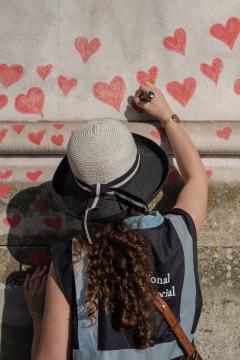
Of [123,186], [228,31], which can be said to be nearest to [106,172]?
[123,186]

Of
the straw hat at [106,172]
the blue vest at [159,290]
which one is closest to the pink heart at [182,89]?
the straw hat at [106,172]

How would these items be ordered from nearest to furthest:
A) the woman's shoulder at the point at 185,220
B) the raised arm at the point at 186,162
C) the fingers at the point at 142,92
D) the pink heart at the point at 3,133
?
1. the woman's shoulder at the point at 185,220
2. the raised arm at the point at 186,162
3. the fingers at the point at 142,92
4. the pink heart at the point at 3,133

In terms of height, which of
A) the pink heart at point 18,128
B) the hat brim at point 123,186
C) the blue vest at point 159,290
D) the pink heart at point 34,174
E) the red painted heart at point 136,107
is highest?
the red painted heart at point 136,107

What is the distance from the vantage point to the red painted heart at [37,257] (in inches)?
91.0

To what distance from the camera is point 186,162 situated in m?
2.06

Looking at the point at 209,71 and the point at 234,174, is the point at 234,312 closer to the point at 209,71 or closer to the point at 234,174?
the point at 234,174

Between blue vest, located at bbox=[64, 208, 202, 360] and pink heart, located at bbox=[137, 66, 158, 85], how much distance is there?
85 centimetres

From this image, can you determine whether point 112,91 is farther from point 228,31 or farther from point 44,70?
point 228,31

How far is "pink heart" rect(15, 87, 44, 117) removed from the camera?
2.38m

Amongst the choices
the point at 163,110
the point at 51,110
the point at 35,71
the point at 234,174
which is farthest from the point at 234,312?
the point at 35,71

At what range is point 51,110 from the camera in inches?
93.8

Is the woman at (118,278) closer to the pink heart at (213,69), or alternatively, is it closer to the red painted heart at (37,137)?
the red painted heart at (37,137)

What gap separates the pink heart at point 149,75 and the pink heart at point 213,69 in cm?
23

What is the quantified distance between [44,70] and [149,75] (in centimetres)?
52
